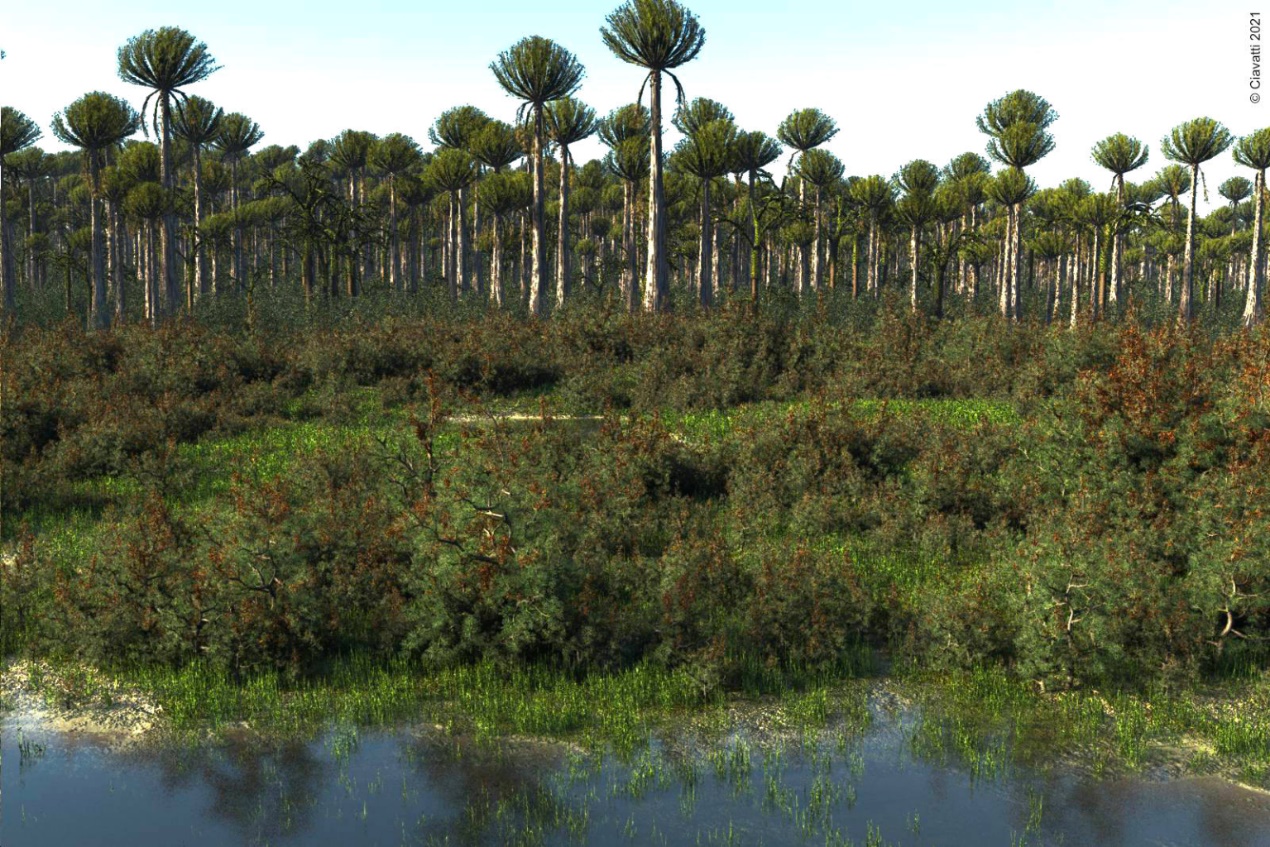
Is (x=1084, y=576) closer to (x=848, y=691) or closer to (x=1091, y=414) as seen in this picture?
(x=848, y=691)

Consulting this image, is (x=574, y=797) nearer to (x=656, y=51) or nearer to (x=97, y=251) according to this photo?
(x=656, y=51)

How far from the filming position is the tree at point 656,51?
30219mm

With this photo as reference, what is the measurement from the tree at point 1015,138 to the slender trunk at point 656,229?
628 inches

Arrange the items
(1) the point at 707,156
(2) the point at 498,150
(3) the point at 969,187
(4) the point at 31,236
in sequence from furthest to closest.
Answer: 1. (4) the point at 31,236
2. (3) the point at 969,187
3. (2) the point at 498,150
4. (1) the point at 707,156

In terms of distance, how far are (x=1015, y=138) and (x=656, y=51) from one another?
58.9ft

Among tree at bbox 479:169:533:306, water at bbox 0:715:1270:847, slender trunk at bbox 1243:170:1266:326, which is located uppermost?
tree at bbox 479:169:533:306

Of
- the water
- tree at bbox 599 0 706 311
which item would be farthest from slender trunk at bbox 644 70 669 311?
the water

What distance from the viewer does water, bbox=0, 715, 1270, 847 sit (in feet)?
21.5

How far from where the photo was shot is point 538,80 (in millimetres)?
33875

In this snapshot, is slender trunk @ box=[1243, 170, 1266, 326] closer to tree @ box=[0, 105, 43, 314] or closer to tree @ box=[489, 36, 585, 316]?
tree @ box=[489, 36, 585, 316]

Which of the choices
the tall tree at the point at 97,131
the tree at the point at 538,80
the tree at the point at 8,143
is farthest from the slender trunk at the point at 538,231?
the tree at the point at 8,143

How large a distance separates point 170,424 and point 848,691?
11.7 meters

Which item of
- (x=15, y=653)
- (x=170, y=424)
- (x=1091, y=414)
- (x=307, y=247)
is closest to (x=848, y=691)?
(x=1091, y=414)

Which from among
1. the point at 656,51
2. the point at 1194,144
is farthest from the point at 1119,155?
the point at 656,51
